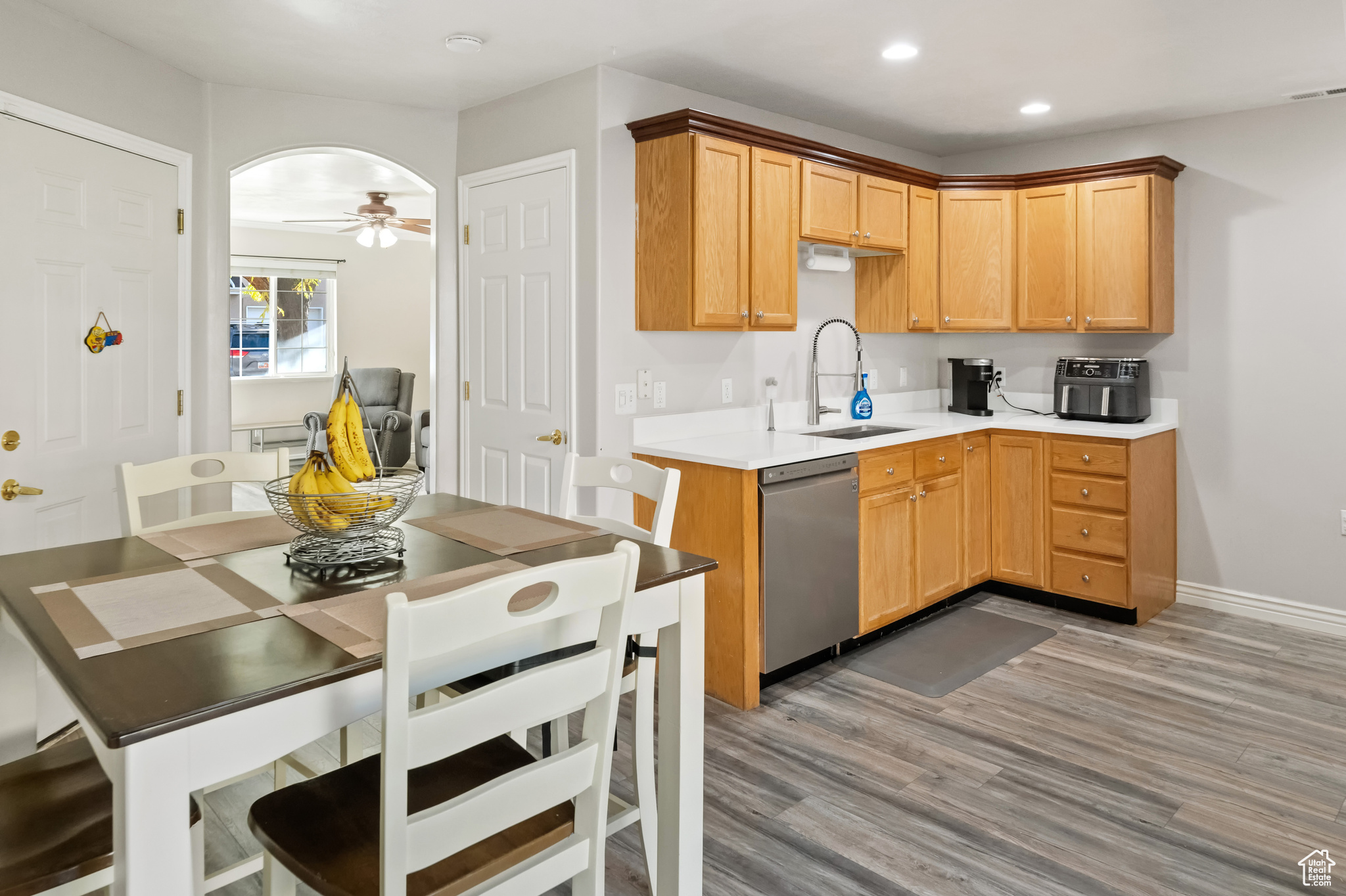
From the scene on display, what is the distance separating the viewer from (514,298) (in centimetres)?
380

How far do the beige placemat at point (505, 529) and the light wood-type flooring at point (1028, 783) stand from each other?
0.85 metres

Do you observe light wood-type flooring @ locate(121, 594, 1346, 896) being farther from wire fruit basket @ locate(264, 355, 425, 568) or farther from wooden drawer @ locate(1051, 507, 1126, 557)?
wire fruit basket @ locate(264, 355, 425, 568)

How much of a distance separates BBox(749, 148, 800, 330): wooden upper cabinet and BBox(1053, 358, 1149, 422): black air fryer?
5.58ft

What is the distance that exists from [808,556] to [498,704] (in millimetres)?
2208

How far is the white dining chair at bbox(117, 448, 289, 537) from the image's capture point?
84.2 inches

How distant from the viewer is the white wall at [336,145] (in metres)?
3.59

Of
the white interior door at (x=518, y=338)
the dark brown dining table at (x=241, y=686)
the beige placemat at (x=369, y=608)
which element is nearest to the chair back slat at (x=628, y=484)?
the dark brown dining table at (x=241, y=686)

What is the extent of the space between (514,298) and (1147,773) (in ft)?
9.68

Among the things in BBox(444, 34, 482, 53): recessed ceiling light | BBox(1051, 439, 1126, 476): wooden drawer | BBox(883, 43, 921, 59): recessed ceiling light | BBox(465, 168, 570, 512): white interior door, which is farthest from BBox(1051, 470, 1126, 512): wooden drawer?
BBox(444, 34, 482, 53): recessed ceiling light

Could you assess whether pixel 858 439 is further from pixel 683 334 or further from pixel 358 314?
pixel 358 314

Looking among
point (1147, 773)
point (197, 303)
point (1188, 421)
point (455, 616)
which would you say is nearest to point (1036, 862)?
point (1147, 773)

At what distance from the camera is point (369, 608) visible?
1.49 metres

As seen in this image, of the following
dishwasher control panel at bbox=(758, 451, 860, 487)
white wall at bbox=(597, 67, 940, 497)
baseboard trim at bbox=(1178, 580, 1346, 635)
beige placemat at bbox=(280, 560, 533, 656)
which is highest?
white wall at bbox=(597, 67, 940, 497)

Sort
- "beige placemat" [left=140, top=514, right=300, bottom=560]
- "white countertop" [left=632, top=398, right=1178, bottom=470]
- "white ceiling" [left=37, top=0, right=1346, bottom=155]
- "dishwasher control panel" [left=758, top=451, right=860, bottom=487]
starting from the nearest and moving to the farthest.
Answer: "beige placemat" [left=140, top=514, right=300, bottom=560] → "white ceiling" [left=37, top=0, right=1346, bottom=155] → "dishwasher control panel" [left=758, top=451, right=860, bottom=487] → "white countertop" [left=632, top=398, right=1178, bottom=470]
